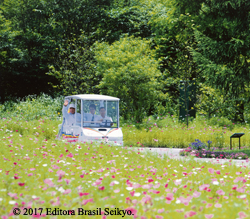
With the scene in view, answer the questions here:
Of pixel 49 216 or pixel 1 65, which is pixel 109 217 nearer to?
pixel 49 216

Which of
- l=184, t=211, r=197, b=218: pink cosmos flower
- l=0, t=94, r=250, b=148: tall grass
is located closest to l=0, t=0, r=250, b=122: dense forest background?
l=0, t=94, r=250, b=148: tall grass

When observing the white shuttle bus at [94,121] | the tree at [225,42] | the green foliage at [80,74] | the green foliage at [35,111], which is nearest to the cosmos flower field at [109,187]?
the white shuttle bus at [94,121]

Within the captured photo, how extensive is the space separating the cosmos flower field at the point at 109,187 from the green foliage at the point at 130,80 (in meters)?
9.66

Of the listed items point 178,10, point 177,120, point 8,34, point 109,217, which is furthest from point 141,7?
point 109,217

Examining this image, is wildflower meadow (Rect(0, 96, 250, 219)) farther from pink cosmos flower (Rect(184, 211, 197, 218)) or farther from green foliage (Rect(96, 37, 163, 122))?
green foliage (Rect(96, 37, 163, 122))

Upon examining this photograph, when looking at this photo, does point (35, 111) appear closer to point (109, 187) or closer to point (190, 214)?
point (109, 187)

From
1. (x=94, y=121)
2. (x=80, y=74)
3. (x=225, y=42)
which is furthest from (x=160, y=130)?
(x=80, y=74)

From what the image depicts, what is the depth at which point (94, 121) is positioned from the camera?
1178cm

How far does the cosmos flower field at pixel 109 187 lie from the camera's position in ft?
10.9

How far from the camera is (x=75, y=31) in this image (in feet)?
93.1

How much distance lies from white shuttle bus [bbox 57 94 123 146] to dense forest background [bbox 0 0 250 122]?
163 inches

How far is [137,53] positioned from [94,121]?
27.6 ft

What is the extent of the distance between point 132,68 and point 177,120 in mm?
3847

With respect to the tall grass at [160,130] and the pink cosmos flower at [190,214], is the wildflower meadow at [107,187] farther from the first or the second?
the tall grass at [160,130]
